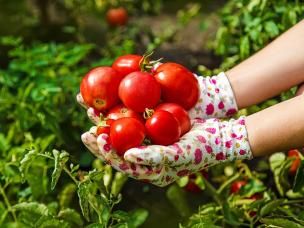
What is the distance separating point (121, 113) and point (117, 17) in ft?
6.77

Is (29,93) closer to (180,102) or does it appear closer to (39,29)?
(180,102)

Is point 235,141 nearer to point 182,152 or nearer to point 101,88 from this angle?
point 182,152

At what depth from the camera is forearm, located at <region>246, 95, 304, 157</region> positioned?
1.53 meters

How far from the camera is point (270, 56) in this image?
5.93 feet

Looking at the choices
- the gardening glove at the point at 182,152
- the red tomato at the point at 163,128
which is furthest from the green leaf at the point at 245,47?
the red tomato at the point at 163,128

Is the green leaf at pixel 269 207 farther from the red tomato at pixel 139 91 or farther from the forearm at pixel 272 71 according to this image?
the red tomato at pixel 139 91

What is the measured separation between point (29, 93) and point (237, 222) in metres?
0.94

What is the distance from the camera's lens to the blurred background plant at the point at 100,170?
1.70 meters

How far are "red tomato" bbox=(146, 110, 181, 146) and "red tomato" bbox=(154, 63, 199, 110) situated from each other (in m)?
0.15

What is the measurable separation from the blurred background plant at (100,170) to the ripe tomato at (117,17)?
0.21m

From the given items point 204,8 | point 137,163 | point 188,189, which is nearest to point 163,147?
point 137,163

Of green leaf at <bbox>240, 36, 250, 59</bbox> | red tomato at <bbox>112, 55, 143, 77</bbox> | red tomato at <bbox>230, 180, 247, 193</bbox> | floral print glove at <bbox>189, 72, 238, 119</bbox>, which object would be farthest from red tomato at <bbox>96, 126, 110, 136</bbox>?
green leaf at <bbox>240, 36, 250, 59</bbox>

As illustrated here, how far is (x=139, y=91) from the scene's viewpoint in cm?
157

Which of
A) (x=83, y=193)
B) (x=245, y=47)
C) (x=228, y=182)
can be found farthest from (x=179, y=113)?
(x=245, y=47)
